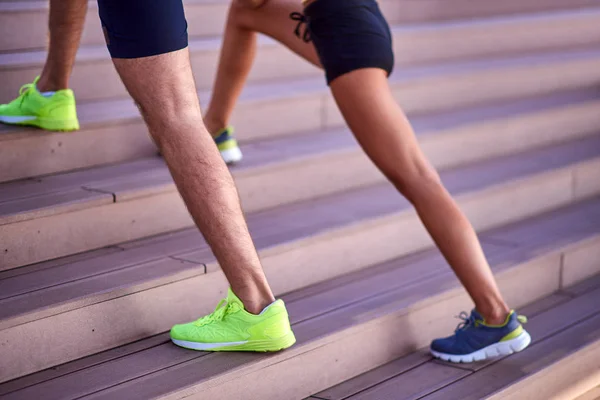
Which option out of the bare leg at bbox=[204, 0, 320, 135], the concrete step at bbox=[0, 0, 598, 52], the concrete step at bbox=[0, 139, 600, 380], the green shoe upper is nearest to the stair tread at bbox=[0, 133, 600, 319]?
the concrete step at bbox=[0, 139, 600, 380]

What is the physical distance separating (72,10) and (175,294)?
0.89 meters

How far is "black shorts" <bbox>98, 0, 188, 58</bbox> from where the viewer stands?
6.21 feet

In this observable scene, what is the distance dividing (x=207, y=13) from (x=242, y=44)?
1.06 meters

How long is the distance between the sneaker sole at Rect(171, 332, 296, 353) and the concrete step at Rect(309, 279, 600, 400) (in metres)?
0.21

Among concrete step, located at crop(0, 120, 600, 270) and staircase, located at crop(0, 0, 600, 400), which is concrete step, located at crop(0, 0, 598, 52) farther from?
concrete step, located at crop(0, 120, 600, 270)

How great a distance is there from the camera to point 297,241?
2674 millimetres

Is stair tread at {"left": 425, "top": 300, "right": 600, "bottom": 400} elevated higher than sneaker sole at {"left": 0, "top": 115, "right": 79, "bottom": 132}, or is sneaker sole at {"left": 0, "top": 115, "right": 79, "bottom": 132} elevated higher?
sneaker sole at {"left": 0, "top": 115, "right": 79, "bottom": 132}

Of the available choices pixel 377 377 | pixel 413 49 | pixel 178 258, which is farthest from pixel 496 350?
pixel 413 49

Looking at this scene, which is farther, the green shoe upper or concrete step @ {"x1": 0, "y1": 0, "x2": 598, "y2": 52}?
concrete step @ {"x1": 0, "y1": 0, "x2": 598, "y2": 52}

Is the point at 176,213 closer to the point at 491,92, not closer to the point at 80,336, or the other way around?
the point at 80,336

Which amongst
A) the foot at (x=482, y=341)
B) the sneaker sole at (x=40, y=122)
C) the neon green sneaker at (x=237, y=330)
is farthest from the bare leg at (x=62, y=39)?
the foot at (x=482, y=341)

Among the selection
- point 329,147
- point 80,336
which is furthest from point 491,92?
point 80,336

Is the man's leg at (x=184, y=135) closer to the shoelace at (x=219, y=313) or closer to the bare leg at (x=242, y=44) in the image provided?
the shoelace at (x=219, y=313)

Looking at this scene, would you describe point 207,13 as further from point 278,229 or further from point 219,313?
point 219,313
